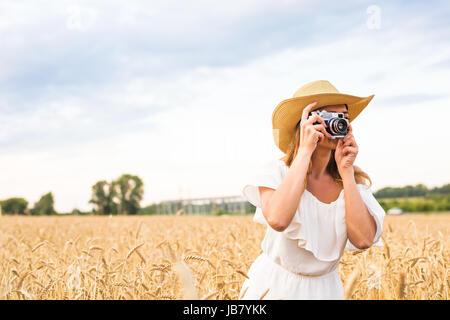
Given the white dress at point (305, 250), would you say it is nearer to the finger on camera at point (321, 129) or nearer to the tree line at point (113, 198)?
the finger on camera at point (321, 129)

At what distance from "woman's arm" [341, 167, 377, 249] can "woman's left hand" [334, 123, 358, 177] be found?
0.08 feet

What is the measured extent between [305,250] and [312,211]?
21cm

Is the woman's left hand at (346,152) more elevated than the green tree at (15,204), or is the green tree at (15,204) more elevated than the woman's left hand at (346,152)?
the woman's left hand at (346,152)

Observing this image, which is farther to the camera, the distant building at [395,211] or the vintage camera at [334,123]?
the distant building at [395,211]

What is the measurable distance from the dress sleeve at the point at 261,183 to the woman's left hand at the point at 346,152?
317 mm

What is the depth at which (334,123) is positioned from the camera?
2119mm

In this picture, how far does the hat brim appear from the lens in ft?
7.47

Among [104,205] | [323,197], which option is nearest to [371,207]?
[323,197]

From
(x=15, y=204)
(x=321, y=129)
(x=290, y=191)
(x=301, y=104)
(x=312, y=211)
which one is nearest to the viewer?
(x=290, y=191)

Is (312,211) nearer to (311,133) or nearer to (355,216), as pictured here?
(355,216)

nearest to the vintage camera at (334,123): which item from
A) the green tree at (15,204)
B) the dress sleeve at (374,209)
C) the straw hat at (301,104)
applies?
the straw hat at (301,104)

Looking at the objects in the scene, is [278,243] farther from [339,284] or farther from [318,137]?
[318,137]

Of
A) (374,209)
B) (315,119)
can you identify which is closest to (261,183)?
(315,119)

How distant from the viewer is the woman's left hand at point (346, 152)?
2141mm
